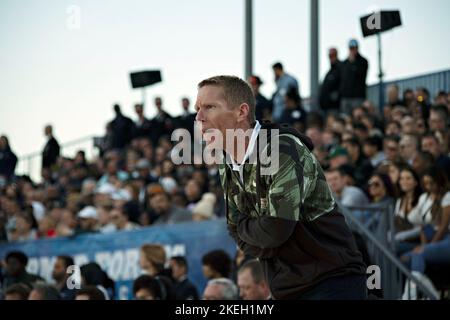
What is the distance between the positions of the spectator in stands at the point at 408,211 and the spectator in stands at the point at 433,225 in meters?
0.11

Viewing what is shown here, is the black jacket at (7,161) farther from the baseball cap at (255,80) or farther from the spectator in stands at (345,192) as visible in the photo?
the spectator in stands at (345,192)

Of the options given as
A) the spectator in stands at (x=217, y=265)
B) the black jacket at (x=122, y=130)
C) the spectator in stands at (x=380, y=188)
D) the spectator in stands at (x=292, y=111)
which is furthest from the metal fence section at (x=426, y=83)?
the spectator in stands at (x=217, y=265)

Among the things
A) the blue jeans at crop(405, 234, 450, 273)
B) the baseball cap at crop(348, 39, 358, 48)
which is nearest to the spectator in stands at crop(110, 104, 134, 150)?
the baseball cap at crop(348, 39, 358, 48)

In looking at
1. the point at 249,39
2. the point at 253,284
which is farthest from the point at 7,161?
the point at 253,284

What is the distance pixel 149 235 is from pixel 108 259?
2.62 ft

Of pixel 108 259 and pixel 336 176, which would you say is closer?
pixel 336 176

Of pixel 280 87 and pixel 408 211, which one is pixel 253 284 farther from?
pixel 280 87

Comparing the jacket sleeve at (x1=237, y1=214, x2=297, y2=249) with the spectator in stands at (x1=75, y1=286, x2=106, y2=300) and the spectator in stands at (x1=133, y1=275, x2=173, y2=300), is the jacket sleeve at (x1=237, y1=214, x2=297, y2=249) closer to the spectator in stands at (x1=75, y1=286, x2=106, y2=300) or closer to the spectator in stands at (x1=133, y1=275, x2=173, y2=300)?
the spectator in stands at (x1=75, y1=286, x2=106, y2=300)

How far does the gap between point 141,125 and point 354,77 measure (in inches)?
204

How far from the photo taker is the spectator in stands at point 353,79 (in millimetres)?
14758

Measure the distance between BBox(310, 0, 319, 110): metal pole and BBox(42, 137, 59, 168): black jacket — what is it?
568 centimetres

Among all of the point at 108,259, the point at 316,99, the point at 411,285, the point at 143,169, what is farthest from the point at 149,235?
the point at 316,99

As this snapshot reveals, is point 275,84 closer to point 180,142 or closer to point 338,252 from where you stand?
point 180,142

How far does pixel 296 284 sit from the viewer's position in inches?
161
